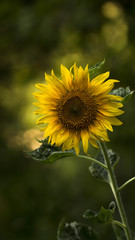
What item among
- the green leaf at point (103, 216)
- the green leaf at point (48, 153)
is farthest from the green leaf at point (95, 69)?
the green leaf at point (103, 216)

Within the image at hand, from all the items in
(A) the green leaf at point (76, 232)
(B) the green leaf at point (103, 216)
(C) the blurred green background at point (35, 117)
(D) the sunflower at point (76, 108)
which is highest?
(C) the blurred green background at point (35, 117)

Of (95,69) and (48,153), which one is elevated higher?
(95,69)

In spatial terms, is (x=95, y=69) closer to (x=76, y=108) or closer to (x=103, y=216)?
(x=76, y=108)

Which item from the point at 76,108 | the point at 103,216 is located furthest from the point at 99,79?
the point at 103,216

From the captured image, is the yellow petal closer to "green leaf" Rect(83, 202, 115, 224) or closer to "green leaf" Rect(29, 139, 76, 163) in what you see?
"green leaf" Rect(29, 139, 76, 163)

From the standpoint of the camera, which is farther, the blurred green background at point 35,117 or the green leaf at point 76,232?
the blurred green background at point 35,117

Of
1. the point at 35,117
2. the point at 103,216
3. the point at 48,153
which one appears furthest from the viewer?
the point at 35,117

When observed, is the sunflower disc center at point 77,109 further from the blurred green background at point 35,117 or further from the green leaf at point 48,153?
the blurred green background at point 35,117
